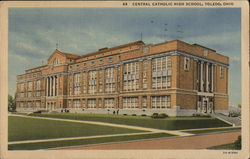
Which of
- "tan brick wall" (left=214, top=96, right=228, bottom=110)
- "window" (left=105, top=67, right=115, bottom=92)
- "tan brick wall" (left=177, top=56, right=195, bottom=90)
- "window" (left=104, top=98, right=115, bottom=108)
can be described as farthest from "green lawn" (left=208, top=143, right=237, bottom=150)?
"window" (left=104, top=98, right=115, bottom=108)

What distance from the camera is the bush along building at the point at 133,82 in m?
24.0

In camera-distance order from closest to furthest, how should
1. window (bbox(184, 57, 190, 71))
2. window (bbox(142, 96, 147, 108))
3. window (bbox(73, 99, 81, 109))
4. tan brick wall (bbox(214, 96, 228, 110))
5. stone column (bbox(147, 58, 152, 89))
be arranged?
1. tan brick wall (bbox(214, 96, 228, 110))
2. window (bbox(184, 57, 190, 71))
3. stone column (bbox(147, 58, 152, 89))
4. window (bbox(142, 96, 147, 108))
5. window (bbox(73, 99, 81, 109))

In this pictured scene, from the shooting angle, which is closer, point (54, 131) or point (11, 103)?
point (54, 131)

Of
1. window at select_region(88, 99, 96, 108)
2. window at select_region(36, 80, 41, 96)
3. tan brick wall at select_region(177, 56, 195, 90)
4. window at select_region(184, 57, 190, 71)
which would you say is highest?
window at select_region(184, 57, 190, 71)

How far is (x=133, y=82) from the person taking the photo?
28531mm

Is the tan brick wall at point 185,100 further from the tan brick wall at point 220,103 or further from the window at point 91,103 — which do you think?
the window at point 91,103

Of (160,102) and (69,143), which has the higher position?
(160,102)

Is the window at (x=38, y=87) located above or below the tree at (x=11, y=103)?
above

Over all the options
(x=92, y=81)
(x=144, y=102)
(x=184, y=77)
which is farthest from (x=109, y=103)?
(x=184, y=77)

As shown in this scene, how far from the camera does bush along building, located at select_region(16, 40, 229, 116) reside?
24.0 metres

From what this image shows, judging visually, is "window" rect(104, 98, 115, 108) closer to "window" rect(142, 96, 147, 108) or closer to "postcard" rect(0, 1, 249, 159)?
"window" rect(142, 96, 147, 108)

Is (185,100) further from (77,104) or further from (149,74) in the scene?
(77,104)

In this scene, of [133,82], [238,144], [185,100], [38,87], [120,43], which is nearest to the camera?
[238,144]

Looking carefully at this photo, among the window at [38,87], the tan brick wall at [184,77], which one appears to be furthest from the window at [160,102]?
the window at [38,87]
